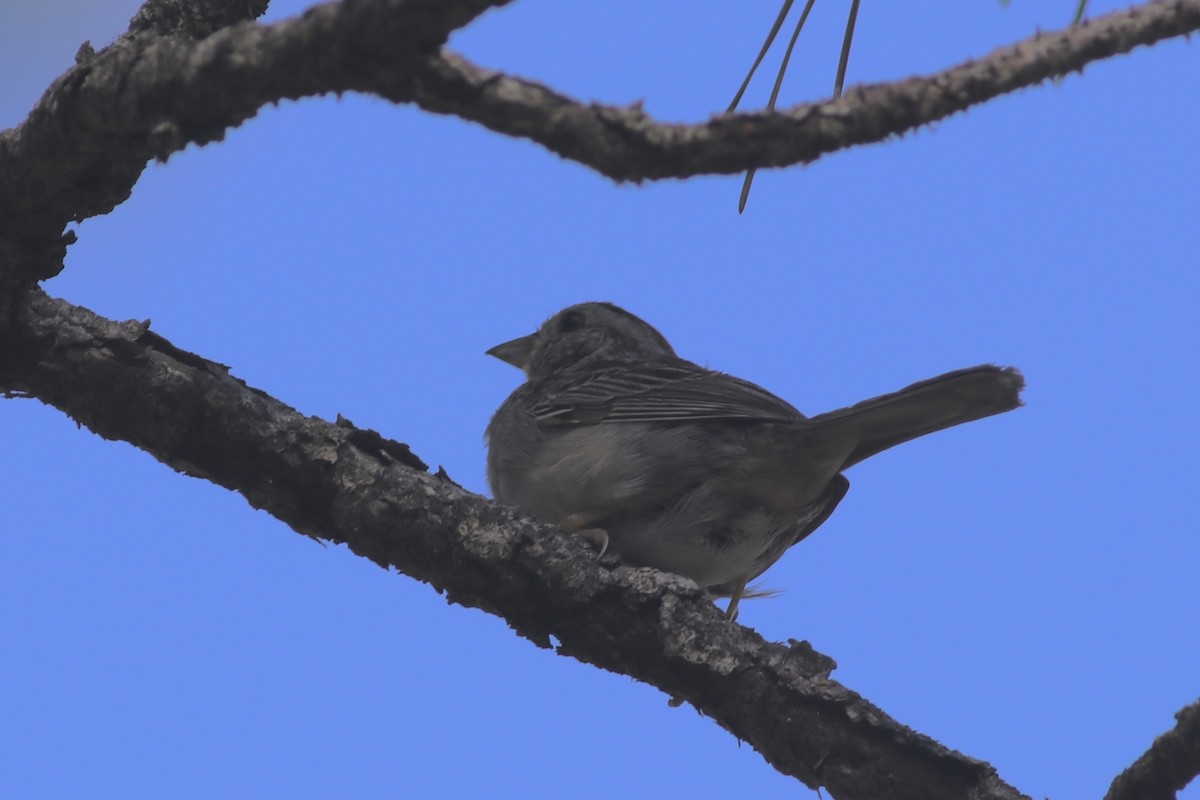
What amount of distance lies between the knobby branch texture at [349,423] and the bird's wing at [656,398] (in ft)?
4.54

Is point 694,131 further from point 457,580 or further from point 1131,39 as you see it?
point 457,580

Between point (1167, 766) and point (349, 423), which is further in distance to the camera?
point (349, 423)

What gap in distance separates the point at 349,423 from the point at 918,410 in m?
1.99

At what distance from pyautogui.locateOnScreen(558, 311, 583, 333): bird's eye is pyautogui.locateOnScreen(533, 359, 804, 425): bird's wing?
0.81 m

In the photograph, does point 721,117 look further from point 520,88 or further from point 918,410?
point 918,410

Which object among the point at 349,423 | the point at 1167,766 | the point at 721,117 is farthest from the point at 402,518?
the point at 1167,766

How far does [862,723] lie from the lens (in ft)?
11.3

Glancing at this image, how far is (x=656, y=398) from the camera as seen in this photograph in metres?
5.33

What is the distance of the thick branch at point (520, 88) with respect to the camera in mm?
2070

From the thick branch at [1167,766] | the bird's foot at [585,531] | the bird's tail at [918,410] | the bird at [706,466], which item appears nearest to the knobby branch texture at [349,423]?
the thick branch at [1167,766]

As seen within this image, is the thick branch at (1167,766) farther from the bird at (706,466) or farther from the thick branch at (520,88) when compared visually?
the bird at (706,466)

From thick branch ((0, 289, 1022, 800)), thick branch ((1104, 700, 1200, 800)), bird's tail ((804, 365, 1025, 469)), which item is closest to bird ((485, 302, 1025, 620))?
bird's tail ((804, 365, 1025, 469))

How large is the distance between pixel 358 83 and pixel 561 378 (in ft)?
12.7

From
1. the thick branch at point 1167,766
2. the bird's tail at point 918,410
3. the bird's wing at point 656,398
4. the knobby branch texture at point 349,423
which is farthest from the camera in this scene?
the bird's wing at point 656,398
